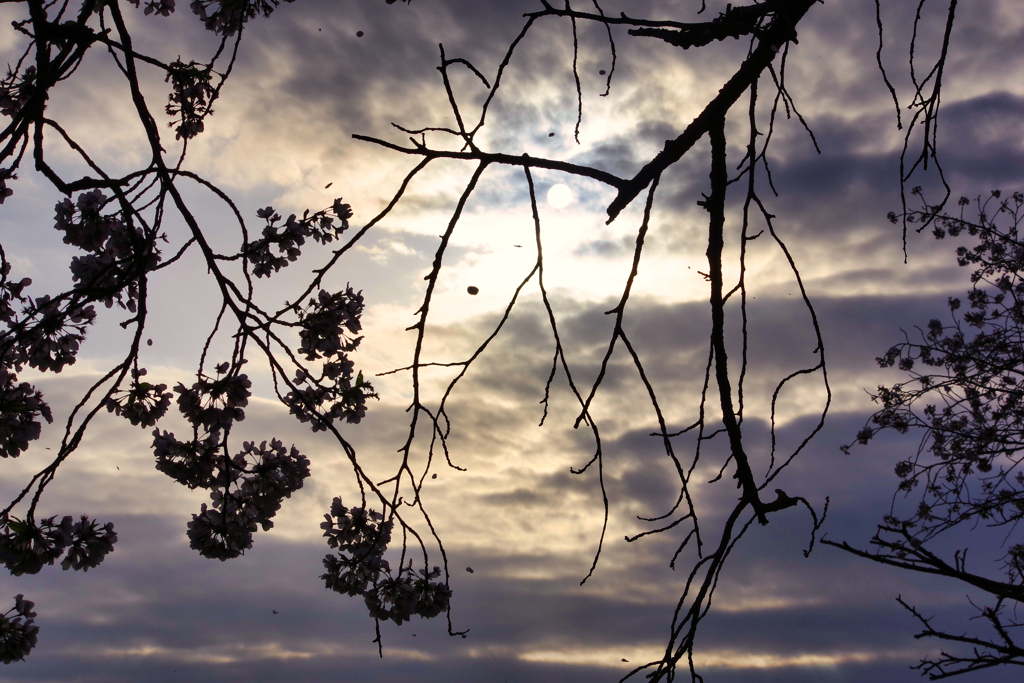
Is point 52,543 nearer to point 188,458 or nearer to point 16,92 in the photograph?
point 188,458

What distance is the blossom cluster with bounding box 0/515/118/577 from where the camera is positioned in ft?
12.1

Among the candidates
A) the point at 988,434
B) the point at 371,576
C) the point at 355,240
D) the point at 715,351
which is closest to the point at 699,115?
the point at 715,351

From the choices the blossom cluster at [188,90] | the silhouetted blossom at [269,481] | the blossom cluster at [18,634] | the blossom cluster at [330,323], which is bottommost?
the blossom cluster at [18,634]

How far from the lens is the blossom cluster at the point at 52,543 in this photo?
12.1 feet

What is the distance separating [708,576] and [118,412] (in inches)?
147

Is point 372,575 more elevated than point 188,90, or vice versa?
point 188,90

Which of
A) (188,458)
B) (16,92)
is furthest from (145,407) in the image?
(16,92)

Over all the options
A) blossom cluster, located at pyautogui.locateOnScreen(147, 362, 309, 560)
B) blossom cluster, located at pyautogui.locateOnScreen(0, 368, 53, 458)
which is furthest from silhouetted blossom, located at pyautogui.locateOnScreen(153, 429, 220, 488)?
blossom cluster, located at pyautogui.locateOnScreen(0, 368, 53, 458)

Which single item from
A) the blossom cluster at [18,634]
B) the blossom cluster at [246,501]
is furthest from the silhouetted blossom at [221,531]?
the blossom cluster at [18,634]

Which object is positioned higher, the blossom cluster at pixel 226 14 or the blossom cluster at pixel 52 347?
the blossom cluster at pixel 226 14

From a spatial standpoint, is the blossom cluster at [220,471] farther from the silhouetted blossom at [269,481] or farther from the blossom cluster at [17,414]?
the blossom cluster at [17,414]

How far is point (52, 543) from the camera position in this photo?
3.84 m

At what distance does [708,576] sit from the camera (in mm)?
2691

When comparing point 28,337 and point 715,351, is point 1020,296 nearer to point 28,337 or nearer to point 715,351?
point 715,351
